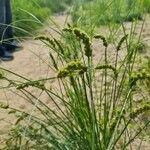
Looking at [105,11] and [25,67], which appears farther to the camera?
[25,67]

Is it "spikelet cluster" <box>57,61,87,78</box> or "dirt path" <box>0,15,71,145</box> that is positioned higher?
"dirt path" <box>0,15,71,145</box>

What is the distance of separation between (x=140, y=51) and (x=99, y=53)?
393mm

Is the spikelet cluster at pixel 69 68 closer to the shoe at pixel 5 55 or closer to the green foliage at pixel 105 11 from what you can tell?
the green foliage at pixel 105 11

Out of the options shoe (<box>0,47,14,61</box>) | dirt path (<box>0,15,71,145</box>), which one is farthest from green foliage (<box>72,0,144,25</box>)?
shoe (<box>0,47,14,61</box>)

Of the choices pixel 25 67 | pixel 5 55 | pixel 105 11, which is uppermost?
pixel 5 55

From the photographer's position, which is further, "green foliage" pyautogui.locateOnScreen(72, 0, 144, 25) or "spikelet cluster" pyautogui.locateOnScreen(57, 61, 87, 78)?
"green foliage" pyautogui.locateOnScreen(72, 0, 144, 25)

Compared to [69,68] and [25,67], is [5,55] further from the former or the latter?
[69,68]

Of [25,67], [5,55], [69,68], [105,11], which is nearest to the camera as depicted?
[69,68]

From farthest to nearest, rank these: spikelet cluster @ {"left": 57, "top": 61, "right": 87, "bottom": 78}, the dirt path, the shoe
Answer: the shoe
the dirt path
spikelet cluster @ {"left": 57, "top": 61, "right": 87, "bottom": 78}

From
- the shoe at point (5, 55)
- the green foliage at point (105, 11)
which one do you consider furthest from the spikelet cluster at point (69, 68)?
the shoe at point (5, 55)

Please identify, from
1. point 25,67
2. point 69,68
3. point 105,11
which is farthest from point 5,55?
point 69,68

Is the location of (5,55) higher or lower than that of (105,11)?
higher

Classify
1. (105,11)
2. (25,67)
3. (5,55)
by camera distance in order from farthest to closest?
(5,55) < (25,67) < (105,11)

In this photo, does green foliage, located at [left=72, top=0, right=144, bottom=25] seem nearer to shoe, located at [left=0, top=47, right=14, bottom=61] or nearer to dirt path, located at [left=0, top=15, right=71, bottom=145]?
dirt path, located at [left=0, top=15, right=71, bottom=145]
